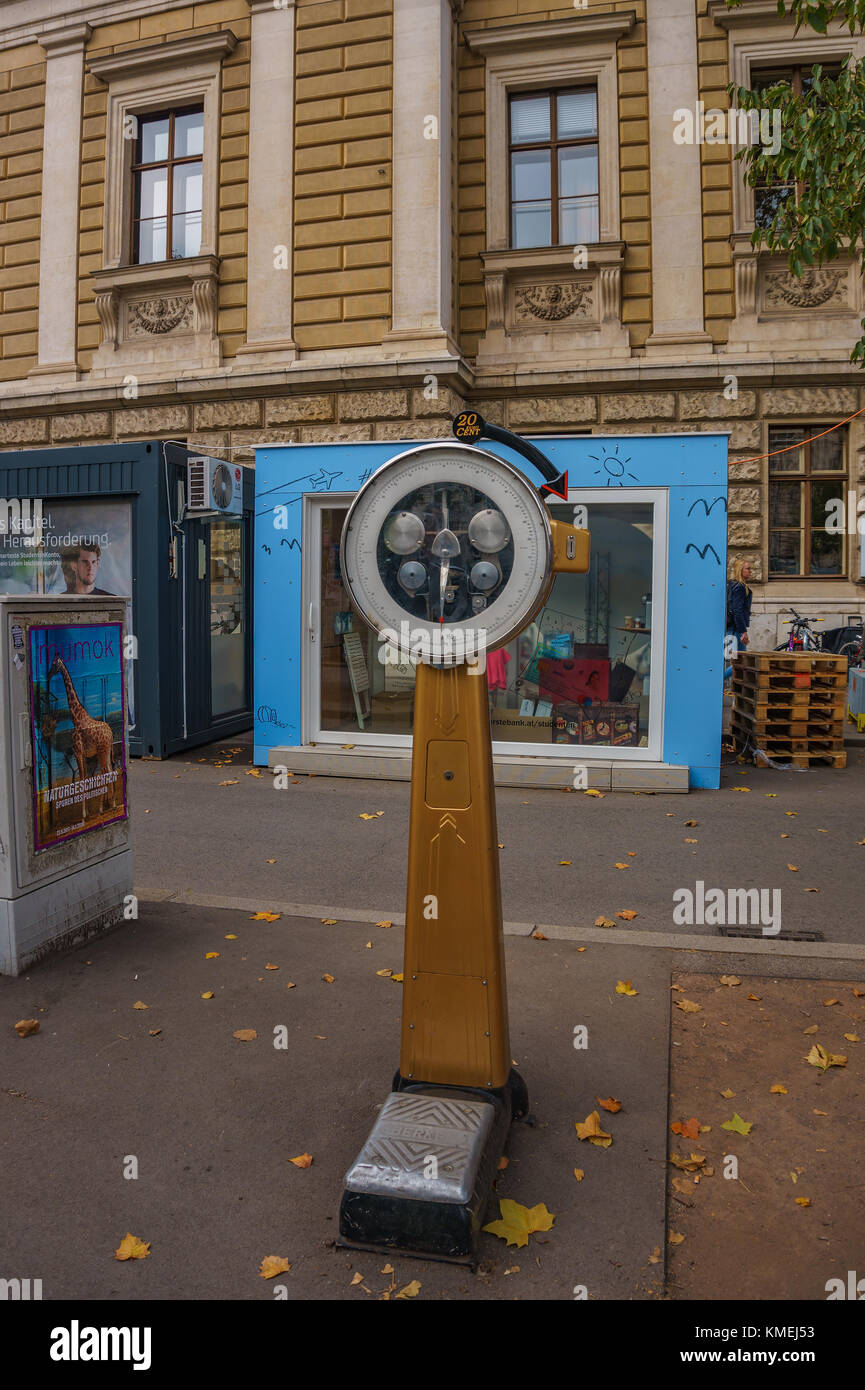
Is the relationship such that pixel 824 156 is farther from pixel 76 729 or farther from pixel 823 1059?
pixel 76 729

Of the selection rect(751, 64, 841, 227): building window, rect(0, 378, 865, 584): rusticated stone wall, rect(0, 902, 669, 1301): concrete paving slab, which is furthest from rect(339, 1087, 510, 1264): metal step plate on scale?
rect(751, 64, 841, 227): building window

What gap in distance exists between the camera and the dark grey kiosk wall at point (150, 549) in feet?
30.1

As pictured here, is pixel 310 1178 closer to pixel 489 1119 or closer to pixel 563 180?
pixel 489 1119

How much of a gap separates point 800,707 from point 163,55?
12.7 metres

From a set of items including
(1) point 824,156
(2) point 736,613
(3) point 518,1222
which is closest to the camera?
(3) point 518,1222

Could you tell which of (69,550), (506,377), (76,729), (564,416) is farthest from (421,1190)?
(506,377)

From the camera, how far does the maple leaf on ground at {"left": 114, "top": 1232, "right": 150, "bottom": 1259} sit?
2.29m

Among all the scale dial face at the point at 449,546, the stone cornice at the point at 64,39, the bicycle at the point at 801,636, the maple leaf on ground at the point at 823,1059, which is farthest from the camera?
the stone cornice at the point at 64,39

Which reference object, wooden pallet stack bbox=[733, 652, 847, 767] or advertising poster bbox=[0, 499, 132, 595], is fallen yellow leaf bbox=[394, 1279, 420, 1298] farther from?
advertising poster bbox=[0, 499, 132, 595]

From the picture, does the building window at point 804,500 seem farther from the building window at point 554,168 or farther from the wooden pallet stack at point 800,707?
the building window at point 554,168

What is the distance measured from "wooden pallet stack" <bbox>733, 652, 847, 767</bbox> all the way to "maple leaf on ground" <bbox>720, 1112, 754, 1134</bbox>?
676cm

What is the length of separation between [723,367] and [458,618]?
11080mm

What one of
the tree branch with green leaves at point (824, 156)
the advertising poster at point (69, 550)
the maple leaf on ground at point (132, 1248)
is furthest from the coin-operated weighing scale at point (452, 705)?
the advertising poster at point (69, 550)

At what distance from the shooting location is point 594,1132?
282 cm
